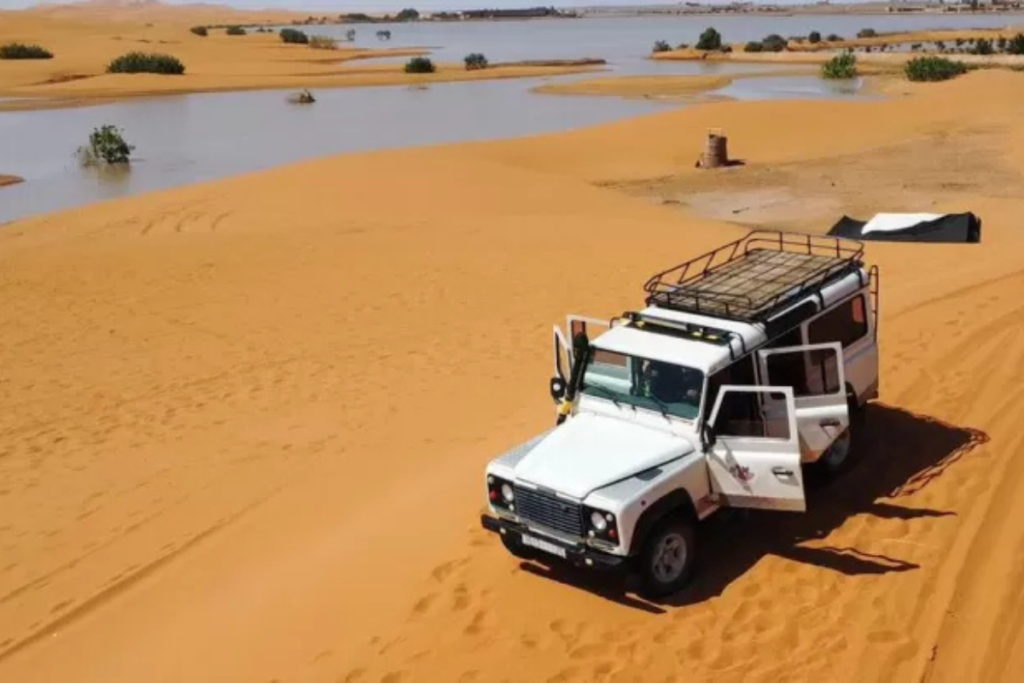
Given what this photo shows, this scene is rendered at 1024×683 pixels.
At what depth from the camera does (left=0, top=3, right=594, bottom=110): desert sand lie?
67750mm

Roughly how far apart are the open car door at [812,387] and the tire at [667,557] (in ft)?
3.96

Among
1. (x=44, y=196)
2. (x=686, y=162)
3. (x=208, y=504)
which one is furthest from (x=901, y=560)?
(x=44, y=196)

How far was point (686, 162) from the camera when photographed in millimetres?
36250

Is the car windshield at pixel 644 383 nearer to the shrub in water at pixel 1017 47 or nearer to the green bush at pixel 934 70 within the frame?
the green bush at pixel 934 70

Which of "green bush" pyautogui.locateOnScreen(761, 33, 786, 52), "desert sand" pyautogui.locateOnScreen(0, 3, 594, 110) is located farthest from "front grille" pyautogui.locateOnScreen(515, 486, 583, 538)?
"green bush" pyautogui.locateOnScreen(761, 33, 786, 52)

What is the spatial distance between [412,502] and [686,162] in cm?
2787

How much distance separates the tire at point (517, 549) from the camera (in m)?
8.20

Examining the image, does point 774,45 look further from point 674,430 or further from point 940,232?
point 674,430

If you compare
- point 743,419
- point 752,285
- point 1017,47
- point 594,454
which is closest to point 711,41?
point 1017,47

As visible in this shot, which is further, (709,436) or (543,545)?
(709,436)

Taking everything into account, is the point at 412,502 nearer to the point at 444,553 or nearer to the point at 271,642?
the point at 444,553

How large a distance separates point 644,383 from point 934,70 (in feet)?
189

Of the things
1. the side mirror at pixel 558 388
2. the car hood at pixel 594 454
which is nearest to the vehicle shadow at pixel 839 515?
the car hood at pixel 594 454

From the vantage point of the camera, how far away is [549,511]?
25.9 ft
